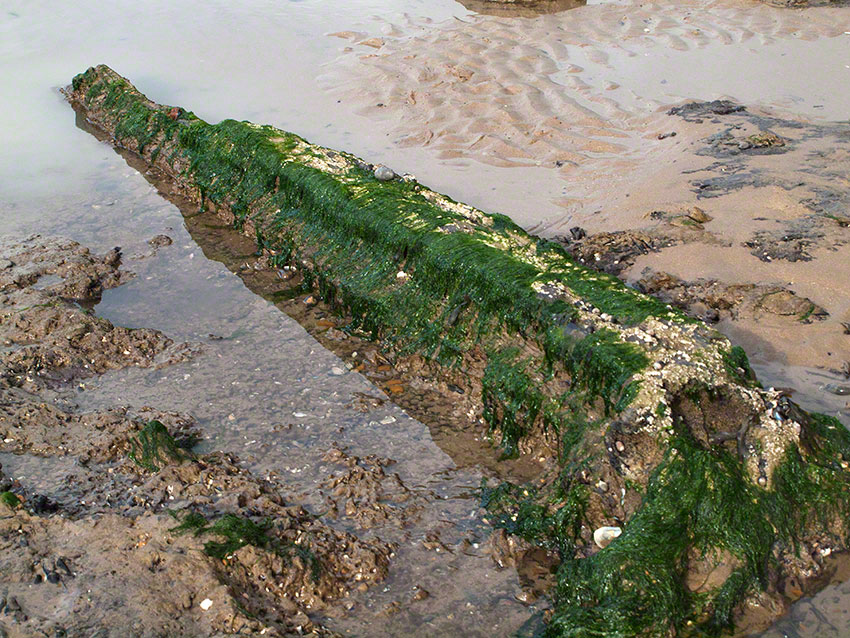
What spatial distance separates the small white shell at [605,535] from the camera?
11.7 feet

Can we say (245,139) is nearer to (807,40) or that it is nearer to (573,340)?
(573,340)

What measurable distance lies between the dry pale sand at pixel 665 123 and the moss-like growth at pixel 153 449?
3.31 meters

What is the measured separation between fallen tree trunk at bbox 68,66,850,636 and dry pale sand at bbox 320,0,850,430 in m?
0.89

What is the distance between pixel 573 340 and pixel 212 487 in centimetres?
201

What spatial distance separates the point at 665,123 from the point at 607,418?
4.97 meters

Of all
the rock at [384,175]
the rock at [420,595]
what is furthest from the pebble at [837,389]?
the rock at [384,175]

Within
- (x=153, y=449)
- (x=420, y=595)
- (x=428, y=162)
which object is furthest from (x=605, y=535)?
(x=428, y=162)

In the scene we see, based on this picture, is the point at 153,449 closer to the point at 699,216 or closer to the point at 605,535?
the point at 605,535

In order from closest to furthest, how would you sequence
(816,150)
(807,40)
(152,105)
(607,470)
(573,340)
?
1. (607,470)
2. (573,340)
3. (816,150)
4. (152,105)
5. (807,40)

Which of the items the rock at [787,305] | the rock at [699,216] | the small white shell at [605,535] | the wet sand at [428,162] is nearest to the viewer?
the small white shell at [605,535]

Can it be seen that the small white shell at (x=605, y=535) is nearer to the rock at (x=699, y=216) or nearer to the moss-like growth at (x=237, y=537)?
the moss-like growth at (x=237, y=537)

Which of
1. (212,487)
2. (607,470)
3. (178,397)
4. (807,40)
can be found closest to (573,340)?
(607,470)

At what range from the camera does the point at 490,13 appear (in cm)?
1159

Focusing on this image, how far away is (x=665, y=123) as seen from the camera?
7.89 meters
